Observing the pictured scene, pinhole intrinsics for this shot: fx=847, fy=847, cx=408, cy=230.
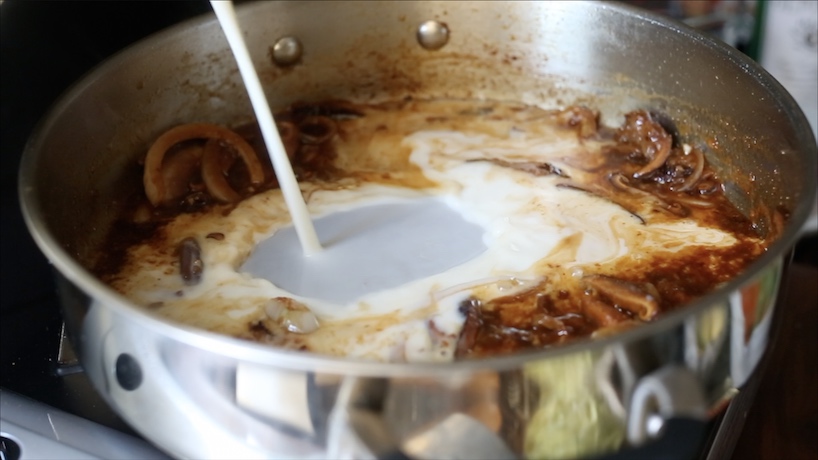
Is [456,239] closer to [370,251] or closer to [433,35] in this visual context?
[370,251]

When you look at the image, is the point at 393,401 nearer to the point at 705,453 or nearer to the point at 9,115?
the point at 705,453

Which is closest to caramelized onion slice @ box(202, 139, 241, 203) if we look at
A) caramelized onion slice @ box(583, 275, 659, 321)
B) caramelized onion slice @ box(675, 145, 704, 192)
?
caramelized onion slice @ box(583, 275, 659, 321)

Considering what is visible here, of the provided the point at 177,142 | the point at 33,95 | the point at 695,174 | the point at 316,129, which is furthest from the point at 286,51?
the point at 695,174

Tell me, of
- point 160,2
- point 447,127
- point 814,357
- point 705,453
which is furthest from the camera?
point 447,127

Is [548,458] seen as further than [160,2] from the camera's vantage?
No

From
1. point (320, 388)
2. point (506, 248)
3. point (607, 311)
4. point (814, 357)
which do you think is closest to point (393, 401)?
point (320, 388)

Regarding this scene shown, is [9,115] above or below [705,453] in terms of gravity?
above

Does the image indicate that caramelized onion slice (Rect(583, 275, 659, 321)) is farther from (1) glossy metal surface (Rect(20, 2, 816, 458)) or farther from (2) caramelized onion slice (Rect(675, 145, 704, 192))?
(2) caramelized onion slice (Rect(675, 145, 704, 192))
